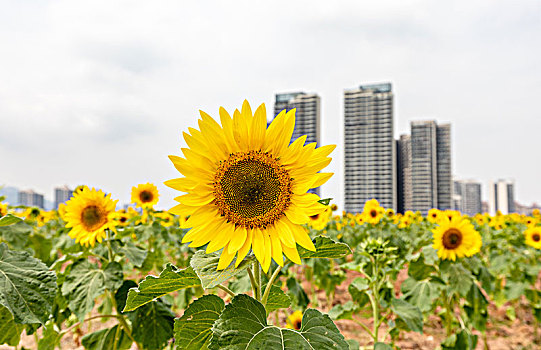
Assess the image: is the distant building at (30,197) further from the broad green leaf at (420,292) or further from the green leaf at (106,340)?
the broad green leaf at (420,292)

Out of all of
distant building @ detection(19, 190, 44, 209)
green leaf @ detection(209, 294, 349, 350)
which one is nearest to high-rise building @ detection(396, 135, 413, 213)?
distant building @ detection(19, 190, 44, 209)

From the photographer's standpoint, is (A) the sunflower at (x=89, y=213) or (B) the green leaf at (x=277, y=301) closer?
(B) the green leaf at (x=277, y=301)

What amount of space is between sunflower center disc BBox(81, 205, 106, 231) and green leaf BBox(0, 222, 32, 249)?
2.75ft

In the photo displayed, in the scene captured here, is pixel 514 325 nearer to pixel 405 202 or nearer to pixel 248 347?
pixel 248 347

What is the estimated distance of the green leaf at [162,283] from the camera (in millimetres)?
1248

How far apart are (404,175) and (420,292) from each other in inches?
A: 2865

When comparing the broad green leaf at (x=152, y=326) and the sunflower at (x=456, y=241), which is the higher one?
the sunflower at (x=456, y=241)

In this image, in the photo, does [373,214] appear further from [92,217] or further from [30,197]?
[30,197]

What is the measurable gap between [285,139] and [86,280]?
1.72 meters

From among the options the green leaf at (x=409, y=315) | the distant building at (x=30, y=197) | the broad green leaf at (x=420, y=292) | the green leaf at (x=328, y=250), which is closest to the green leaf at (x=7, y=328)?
the green leaf at (x=328, y=250)

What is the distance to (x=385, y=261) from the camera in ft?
9.23

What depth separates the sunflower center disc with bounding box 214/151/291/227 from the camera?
120 cm

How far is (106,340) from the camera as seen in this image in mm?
2461

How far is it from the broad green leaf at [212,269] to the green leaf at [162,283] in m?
0.05
